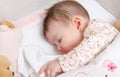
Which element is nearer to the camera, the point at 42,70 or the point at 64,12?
the point at 42,70

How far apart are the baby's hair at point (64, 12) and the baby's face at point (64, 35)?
1.1 inches

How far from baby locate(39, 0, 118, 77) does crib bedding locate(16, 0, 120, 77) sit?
5cm

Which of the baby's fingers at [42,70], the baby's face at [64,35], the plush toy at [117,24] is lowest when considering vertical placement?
the baby's fingers at [42,70]

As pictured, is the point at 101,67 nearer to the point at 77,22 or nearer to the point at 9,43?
the point at 77,22

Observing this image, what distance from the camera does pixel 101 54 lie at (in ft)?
3.85

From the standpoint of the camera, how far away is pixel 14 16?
1456 mm

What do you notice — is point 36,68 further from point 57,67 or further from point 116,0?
point 116,0

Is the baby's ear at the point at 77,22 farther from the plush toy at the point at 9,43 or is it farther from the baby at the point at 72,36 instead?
the plush toy at the point at 9,43

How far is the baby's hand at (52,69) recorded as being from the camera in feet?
3.95

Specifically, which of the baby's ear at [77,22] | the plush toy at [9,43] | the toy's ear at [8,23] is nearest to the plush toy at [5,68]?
the plush toy at [9,43]

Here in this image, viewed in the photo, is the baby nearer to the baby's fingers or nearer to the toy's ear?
the baby's fingers

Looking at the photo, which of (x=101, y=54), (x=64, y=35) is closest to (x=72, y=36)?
(x=64, y=35)

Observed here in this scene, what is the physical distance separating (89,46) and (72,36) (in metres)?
0.11

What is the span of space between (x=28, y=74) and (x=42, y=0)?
45 cm
